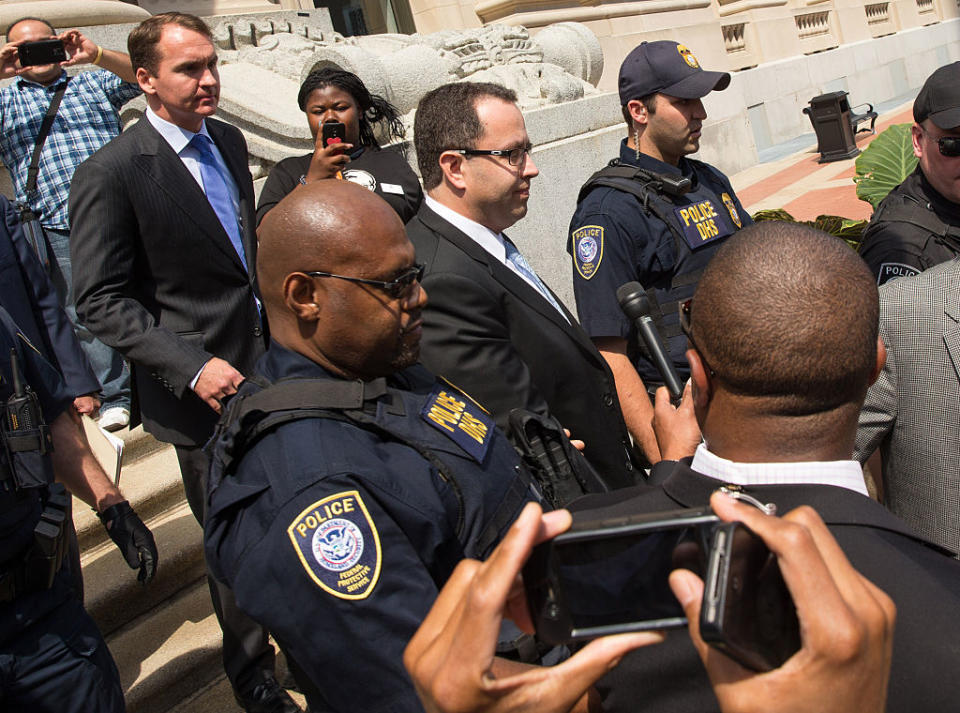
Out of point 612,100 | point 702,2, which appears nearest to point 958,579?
point 612,100

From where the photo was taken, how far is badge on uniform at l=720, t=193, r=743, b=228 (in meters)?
3.60

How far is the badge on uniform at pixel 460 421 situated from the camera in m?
1.90

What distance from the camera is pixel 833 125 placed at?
44.5 ft

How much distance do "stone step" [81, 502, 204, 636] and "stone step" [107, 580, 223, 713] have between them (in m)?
0.06

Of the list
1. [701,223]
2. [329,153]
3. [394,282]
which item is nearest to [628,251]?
[701,223]

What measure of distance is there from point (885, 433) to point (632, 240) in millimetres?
1211

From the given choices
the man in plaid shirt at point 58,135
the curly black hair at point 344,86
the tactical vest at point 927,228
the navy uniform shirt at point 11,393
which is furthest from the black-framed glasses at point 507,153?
the man in plaid shirt at point 58,135

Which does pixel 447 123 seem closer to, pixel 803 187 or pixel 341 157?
pixel 341 157

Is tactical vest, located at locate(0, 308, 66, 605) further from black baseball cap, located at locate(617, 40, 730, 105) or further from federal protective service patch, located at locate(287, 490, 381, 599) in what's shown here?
black baseball cap, located at locate(617, 40, 730, 105)

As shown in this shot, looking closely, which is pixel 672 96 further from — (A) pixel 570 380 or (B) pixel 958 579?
(B) pixel 958 579

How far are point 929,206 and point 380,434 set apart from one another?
230cm

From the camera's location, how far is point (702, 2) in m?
16.0

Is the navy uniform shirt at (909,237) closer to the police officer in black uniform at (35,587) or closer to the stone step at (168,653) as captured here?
the police officer in black uniform at (35,587)

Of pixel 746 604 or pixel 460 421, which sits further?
pixel 460 421
